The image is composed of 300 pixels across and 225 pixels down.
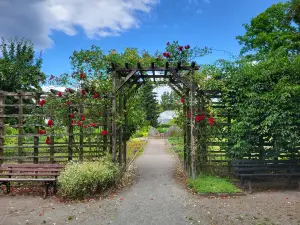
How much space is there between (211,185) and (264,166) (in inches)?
62.4

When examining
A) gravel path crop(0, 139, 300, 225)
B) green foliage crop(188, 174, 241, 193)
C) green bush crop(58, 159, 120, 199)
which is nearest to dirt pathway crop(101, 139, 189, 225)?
gravel path crop(0, 139, 300, 225)

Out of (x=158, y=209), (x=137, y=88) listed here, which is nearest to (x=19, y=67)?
(x=137, y=88)

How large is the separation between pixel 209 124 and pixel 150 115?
27554 millimetres

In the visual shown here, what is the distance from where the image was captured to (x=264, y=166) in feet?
22.7

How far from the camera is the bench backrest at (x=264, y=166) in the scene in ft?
22.6

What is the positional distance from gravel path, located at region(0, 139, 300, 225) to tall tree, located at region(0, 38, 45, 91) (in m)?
13.1

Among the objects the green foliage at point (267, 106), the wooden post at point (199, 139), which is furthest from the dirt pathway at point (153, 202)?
the green foliage at point (267, 106)

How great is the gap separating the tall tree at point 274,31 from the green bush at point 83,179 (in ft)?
54.6

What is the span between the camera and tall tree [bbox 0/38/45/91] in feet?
60.6

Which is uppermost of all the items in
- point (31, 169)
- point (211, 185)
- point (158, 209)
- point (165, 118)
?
point (165, 118)

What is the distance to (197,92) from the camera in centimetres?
776

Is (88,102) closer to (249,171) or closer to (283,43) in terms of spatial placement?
(249,171)

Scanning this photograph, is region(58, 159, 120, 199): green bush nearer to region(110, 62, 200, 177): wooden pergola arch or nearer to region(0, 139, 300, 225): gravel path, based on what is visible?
region(0, 139, 300, 225): gravel path

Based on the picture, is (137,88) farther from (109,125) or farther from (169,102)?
(109,125)
